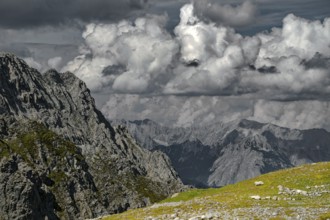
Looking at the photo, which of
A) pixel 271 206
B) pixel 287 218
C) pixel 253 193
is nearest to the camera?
pixel 287 218

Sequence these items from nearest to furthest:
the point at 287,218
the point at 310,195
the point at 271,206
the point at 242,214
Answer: the point at 287,218
the point at 242,214
the point at 271,206
the point at 310,195

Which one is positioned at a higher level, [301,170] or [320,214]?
[301,170]

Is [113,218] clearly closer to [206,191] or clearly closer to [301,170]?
[206,191]

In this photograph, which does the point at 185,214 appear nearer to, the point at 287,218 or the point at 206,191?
the point at 287,218

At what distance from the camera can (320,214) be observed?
4125 centimetres

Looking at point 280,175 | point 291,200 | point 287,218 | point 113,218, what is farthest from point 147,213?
point 280,175

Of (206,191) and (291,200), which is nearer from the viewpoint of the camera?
(291,200)

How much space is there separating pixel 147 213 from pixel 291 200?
18349 millimetres

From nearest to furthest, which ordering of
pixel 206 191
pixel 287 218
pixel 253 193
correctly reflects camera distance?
pixel 287 218
pixel 253 193
pixel 206 191

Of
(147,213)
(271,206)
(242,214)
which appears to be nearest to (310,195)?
(271,206)

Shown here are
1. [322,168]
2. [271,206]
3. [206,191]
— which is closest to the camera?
[271,206]

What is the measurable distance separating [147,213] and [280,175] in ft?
91.5

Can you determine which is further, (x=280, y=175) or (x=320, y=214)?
(x=280, y=175)

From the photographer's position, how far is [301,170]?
76500 millimetres
